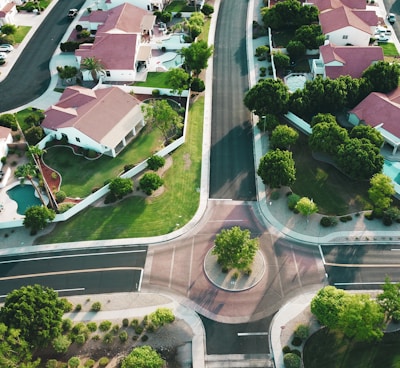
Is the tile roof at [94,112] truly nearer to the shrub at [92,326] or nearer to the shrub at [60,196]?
the shrub at [60,196]

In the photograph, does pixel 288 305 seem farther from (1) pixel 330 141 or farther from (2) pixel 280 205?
(1) pixel 330 141

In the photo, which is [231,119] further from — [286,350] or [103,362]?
[103,362]

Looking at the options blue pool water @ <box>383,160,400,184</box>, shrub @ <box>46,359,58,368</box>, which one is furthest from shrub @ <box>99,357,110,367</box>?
blue pool water @ <box>383,160,400,184</box>

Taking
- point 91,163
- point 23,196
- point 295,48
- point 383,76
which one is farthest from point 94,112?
point 383,76

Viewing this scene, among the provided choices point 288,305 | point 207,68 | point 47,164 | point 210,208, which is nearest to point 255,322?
point 288,305

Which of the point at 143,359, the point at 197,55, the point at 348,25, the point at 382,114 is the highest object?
the point at 348,25

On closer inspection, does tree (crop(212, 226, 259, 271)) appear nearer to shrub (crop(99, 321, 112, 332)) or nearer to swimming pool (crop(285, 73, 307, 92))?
shrub (crop(99, 321, 112, 332))

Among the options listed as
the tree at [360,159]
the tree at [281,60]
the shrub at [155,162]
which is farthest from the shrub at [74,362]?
the tree at [281,60]
